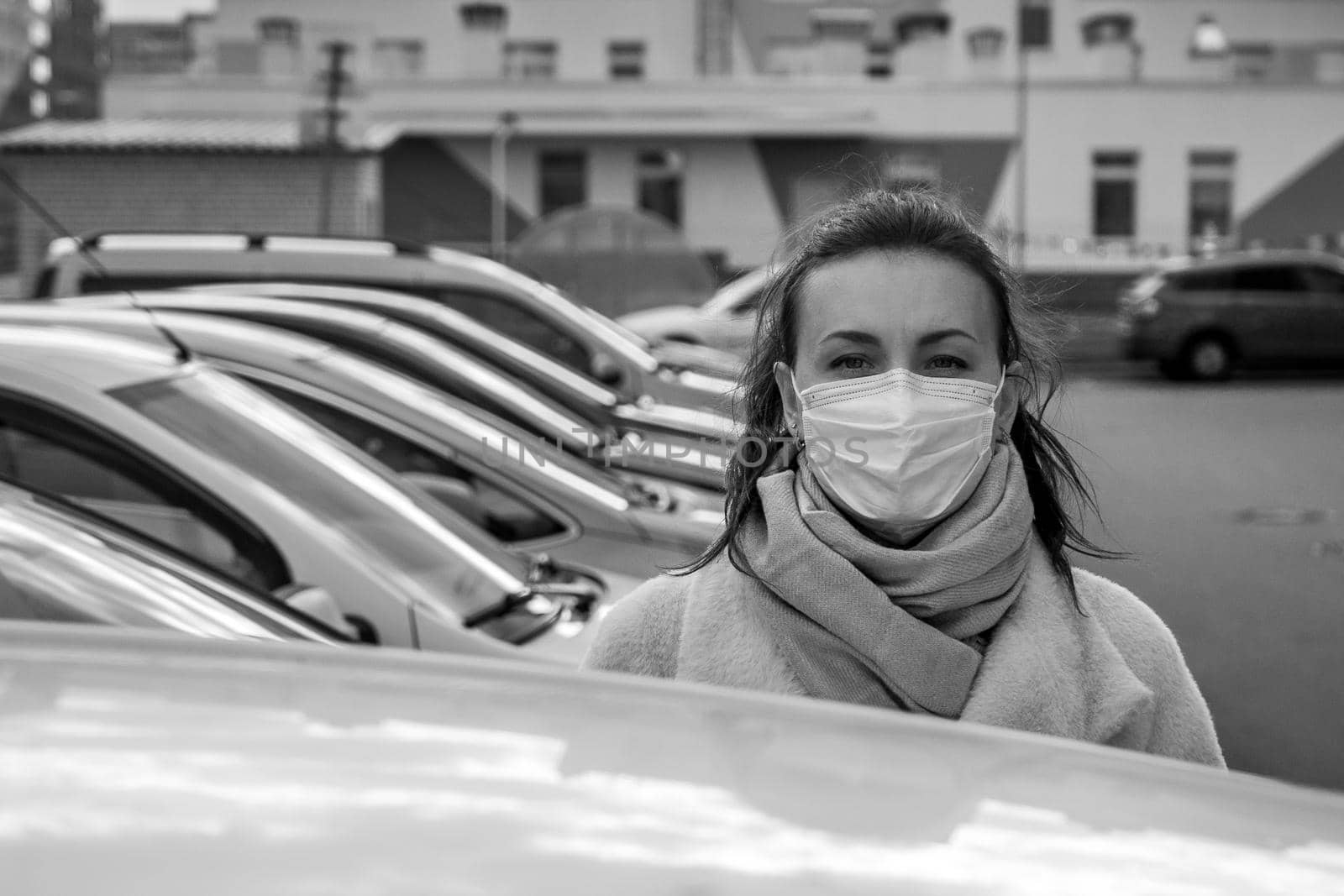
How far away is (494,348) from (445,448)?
2.40m

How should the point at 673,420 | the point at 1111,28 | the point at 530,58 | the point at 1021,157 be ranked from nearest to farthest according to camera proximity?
the point at 673,420 → the point at 1021,157 → the point at 1111,28 → the point at 530,58

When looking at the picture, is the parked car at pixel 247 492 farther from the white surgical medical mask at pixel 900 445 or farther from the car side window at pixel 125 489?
the white surgical medical mask at pixel 900 445

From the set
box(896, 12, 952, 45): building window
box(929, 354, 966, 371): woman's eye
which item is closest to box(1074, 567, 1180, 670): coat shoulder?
box(929, 354, 966, 371): woman's eye

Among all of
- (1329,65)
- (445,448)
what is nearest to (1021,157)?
(1329,65)

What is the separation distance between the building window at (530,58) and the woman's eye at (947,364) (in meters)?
37.4

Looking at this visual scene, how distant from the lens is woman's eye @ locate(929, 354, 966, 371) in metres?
2.08

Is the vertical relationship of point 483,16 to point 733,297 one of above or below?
above

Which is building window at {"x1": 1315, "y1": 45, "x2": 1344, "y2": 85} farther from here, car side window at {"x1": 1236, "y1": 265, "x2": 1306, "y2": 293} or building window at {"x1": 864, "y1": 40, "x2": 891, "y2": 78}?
car side window at {"x1": 1236, "y1": 265, "x2": 1306, "y2": 293}

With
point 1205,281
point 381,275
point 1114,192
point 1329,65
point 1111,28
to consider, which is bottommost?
point 1205,281

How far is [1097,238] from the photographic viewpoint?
35.5m

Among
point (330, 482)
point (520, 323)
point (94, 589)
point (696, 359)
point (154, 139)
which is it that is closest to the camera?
point (94, 589)

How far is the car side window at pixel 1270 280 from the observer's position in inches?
947

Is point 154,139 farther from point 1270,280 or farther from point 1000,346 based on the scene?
point 1000,346

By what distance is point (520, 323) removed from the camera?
31.6 ft
